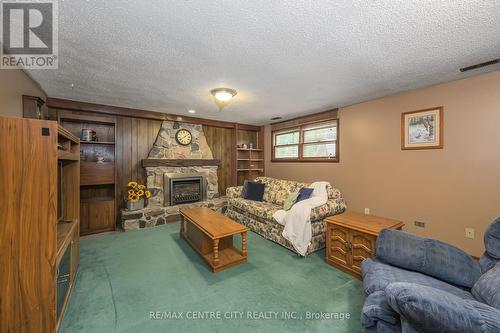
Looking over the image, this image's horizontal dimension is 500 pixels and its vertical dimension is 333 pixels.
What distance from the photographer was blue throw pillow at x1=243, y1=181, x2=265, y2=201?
14.5ft

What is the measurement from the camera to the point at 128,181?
4.38 meters

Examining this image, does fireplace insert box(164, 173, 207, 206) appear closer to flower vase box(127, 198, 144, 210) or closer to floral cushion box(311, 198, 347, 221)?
flower vase box(127, 198, 144, 210)

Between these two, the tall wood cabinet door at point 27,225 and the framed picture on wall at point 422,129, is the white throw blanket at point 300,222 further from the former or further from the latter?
the tall wood cabinet door at point 27,225

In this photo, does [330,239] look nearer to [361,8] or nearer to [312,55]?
[312,55]

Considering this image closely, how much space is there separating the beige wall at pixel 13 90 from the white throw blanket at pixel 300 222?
338 cm

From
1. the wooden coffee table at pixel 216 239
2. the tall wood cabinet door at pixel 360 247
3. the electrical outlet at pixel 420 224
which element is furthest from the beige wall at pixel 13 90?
the electrical outlet at pixel 420 224

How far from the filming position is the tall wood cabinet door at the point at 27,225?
129 centimetres

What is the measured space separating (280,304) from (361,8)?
2482 mm

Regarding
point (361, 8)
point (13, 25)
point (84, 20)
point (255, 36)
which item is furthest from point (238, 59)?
point (13, 25)

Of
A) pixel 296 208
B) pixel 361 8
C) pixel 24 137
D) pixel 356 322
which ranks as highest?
pixel 361 8

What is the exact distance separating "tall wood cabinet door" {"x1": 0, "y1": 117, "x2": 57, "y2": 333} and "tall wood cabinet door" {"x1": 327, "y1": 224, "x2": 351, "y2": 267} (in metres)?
2.65

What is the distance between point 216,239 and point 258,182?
2.45m

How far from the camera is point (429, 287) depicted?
0.91m

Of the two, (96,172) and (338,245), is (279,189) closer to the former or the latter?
(338,245)
